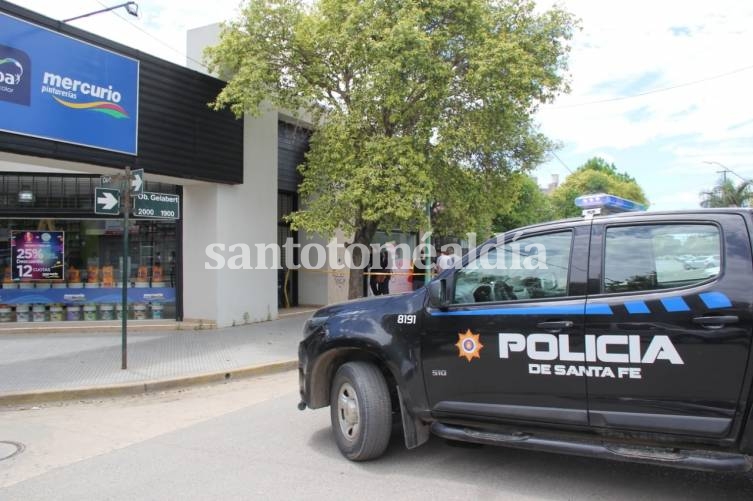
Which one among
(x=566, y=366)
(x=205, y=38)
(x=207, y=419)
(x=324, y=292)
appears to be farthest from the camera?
(x=324, y=292)

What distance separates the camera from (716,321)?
3334 mm

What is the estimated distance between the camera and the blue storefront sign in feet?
28.8

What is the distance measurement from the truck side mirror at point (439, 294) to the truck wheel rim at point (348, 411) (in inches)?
40.5

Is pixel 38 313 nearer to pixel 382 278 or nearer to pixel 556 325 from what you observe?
pixel 382 278

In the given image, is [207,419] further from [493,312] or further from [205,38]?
[205,38]

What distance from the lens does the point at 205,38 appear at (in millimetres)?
13281

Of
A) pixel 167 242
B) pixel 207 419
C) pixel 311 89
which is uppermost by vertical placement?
pixel 311 89

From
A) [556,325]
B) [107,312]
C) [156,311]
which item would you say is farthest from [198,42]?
[556,325]

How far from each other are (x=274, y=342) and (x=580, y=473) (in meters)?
7.24

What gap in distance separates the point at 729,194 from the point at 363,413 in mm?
41399

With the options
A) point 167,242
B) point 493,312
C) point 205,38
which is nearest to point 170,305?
point 167,242

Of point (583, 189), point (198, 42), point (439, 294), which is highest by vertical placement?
point (583, 189)

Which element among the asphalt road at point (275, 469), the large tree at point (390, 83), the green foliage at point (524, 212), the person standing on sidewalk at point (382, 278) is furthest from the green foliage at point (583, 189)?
the asphalt road at point (275, 469)

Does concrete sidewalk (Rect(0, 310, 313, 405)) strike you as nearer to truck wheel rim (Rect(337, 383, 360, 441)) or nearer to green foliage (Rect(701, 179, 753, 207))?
truck wheel rim (Rect(337, 383, 360, 441))
